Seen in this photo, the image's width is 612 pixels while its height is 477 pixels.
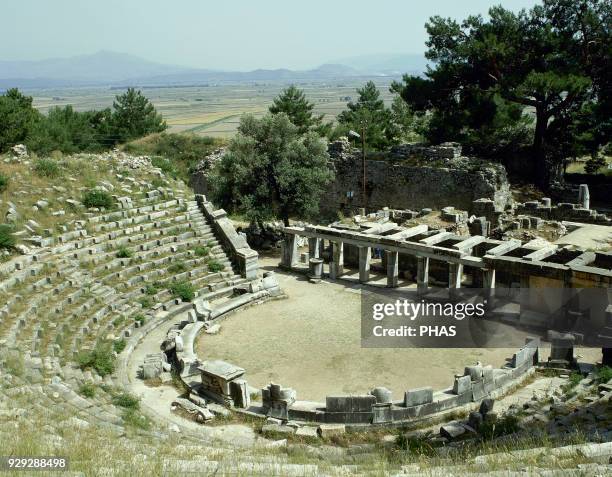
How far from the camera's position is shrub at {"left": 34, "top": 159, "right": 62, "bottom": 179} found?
953 inches

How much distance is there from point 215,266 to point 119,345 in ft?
20.8

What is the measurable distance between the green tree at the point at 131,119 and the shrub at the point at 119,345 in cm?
3808

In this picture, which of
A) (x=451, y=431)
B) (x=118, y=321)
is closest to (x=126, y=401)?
(x=118, y=321)

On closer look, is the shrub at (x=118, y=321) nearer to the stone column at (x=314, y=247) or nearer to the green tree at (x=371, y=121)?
the stone column at (x=314, y=247)

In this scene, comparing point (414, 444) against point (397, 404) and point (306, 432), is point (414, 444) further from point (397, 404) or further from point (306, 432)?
point (306, 432)

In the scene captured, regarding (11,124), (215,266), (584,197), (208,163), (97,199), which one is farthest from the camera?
(208,163)

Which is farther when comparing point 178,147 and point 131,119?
point 131,119

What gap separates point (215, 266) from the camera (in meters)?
23.2

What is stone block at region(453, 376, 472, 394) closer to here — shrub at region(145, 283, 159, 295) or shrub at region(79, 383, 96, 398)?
shrub at region(79, 383, 96, 398)

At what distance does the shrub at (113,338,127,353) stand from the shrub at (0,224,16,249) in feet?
17.2

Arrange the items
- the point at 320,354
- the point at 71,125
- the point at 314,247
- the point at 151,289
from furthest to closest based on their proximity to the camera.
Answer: the point at 71,125, the point at 314,247, the point at 151,289, the point at 320,354

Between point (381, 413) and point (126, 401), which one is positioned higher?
point (126, 401)

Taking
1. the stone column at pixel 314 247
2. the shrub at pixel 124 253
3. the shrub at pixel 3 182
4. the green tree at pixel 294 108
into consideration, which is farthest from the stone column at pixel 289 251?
the green tree at pixel 294 108

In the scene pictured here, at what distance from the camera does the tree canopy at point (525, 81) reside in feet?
107
